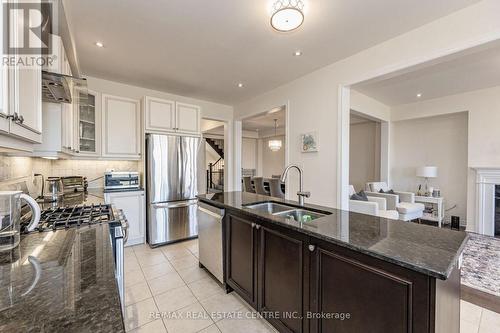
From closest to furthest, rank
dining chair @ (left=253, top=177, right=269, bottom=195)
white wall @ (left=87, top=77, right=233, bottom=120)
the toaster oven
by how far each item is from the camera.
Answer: the toaster oven < white wall @ (left=87, top=77, right=233, bottom=120) < dining chair @ (left=253, top=177, right=269, bottom=195)

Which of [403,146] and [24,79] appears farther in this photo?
[403,146]

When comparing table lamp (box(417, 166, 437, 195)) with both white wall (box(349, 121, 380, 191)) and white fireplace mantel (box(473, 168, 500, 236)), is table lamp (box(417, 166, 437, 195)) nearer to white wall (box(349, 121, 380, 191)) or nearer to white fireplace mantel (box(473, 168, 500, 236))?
white fireplace mantel (box(473, 168, 500, 236))

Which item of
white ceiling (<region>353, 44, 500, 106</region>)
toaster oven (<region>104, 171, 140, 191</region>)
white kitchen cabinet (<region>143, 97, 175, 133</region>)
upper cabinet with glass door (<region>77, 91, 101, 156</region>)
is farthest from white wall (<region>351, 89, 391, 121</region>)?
upper cabinet with glass door (<region>77, 91, 101, 156</region>)

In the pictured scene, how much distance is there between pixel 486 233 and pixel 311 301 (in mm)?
4687

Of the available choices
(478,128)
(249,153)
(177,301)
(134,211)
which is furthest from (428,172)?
(249,153)

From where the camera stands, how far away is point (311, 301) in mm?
1340

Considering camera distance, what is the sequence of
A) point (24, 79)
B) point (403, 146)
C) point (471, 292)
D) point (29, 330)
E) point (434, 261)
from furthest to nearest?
1. point (403, 146)
2. point (471, 292)
3. point (24, 79)
4. point (434, 261)
5. point (29, 330)

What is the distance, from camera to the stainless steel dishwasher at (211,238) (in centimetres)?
222

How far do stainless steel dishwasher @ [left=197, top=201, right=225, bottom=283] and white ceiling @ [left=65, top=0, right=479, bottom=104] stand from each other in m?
1.89

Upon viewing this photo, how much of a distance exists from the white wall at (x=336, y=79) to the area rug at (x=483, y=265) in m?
1.62

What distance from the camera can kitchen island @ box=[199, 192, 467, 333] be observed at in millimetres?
934

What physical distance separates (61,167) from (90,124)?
79 cm

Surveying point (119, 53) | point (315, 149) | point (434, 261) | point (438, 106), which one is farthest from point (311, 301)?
point (438, 106)

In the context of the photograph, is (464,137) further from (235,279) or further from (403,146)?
(235,279)
